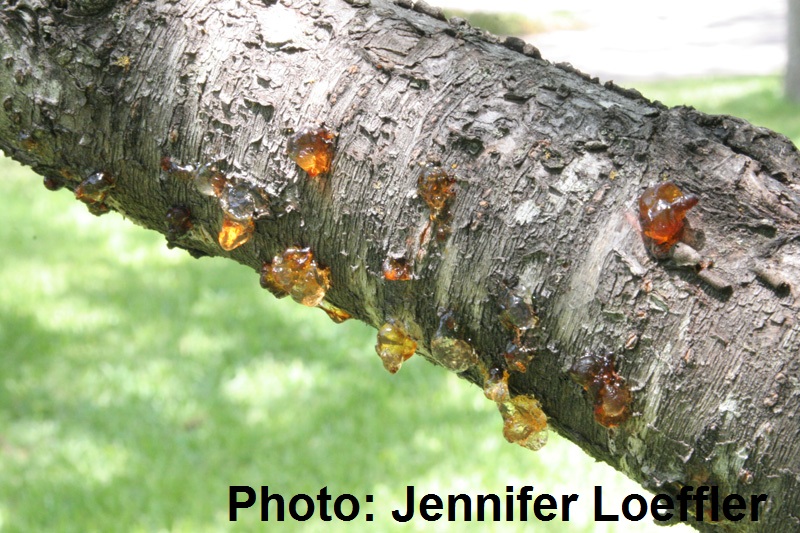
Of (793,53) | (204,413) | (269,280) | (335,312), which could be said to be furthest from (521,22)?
(269,280)

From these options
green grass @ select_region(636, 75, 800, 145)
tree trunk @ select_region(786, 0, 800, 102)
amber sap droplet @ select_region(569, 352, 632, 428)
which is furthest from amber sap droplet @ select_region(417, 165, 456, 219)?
tree trunk @ select_region(786, 0, 800, 102)

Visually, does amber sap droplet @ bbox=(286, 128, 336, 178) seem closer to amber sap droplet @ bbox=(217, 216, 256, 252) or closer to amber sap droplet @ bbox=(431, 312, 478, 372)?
amber sap droplet @ bbox=(217, 216, 256, 252)

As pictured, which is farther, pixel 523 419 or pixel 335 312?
pixel 335 312

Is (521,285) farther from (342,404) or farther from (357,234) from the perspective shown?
(342,404)

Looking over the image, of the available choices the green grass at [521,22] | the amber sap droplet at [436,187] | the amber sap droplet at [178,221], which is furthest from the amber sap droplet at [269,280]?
the green grass at [521,22]

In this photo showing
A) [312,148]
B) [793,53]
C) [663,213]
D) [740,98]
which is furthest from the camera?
[740,98]

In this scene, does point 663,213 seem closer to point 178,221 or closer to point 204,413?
point 178,221

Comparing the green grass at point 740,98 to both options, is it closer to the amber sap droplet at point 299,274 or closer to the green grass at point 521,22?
the green grass at point 521,22
